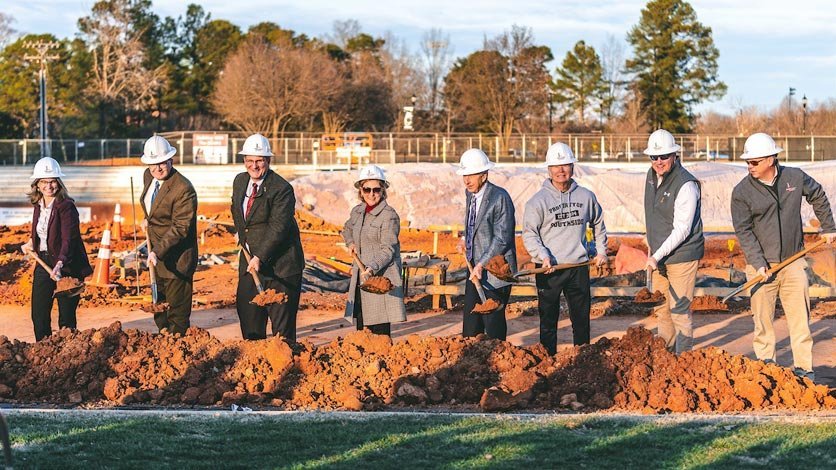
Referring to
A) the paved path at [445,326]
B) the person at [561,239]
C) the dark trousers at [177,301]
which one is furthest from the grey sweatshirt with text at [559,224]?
the dark trousers at [177,301]

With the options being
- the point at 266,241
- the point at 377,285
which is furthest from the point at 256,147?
the point at 377,285

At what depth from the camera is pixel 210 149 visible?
48.5 metres

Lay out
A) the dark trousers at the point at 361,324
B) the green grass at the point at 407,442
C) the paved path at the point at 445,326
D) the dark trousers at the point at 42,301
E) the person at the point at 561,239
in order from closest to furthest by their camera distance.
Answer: the green grass at the point at 407,442
the person at the point at 561,239
the dark trousers at the point at 361,324
the dark trousers at the point at 42,301
the paved path at the point at 445,326

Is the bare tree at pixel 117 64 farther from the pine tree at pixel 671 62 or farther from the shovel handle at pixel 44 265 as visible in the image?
the shovel handle at pixel 44 265

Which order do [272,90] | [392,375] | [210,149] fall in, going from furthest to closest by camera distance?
[272,90], [210,149], [392,375]

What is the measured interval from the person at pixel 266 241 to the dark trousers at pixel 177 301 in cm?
56

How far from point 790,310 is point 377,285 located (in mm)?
3193

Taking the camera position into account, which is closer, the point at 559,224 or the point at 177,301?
the point at 559,224

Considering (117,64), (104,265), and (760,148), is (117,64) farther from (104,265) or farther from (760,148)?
(760,148)

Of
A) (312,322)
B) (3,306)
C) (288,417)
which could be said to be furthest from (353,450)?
(3,306)

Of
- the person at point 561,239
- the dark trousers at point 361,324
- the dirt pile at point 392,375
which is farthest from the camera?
the dark trousers at point 361,324

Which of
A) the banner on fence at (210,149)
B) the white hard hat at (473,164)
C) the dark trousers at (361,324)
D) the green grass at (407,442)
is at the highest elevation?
the banner on fence at (210,149)

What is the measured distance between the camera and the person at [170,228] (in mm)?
10008

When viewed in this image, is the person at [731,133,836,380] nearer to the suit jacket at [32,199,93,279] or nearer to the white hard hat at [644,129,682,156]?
the white hard hat at [644,129,682,156]
